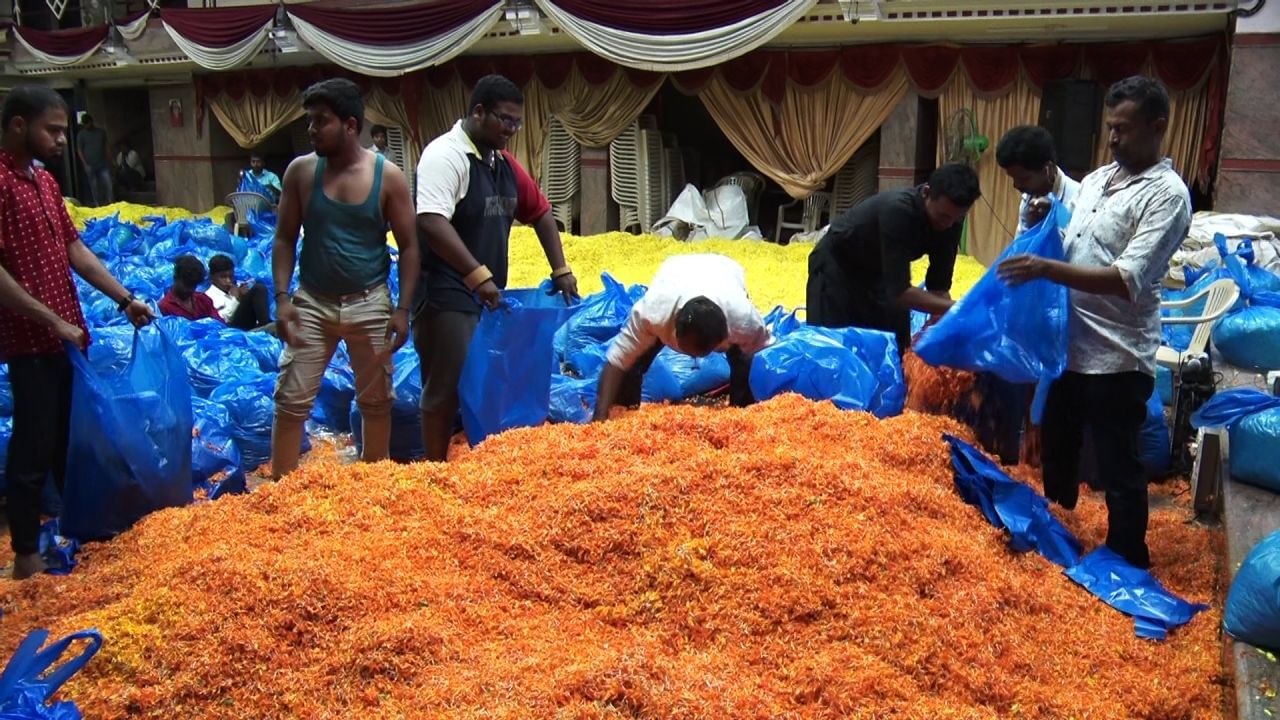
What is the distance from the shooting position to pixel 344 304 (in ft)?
12.4

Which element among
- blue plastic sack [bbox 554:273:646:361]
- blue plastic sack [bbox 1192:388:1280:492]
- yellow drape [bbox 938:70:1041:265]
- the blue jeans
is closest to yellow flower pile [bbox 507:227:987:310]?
A: yellow drape [bbox 938:70:1041:265]

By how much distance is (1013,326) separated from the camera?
3.43m

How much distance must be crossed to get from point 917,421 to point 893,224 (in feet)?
2.81

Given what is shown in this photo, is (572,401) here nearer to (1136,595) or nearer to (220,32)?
(1136,595)

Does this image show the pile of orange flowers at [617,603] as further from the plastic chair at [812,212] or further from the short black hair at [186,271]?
the plastic chair at [812,212]

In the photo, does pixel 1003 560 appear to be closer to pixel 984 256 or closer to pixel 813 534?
pixel 813 534

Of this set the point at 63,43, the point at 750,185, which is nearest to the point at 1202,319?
the point at 750,185

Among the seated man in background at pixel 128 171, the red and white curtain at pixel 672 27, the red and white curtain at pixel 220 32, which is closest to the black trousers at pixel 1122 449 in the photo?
the red and white curtain at pixel 672 27

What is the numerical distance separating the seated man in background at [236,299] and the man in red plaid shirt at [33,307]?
2769 mm

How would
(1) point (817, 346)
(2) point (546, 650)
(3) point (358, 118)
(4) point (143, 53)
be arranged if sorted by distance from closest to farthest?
1. (2) point (546, 650)
2. (3) point (358, 118)
3. (1) point (817, 346)
4. (4) point (143, 53)

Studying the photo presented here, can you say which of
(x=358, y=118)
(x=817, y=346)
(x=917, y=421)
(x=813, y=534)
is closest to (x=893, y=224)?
(x=817, y=346)

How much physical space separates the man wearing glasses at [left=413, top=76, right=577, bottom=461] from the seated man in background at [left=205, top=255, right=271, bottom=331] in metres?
2.61

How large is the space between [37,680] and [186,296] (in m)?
4.36

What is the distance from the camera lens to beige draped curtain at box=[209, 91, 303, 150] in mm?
14586
